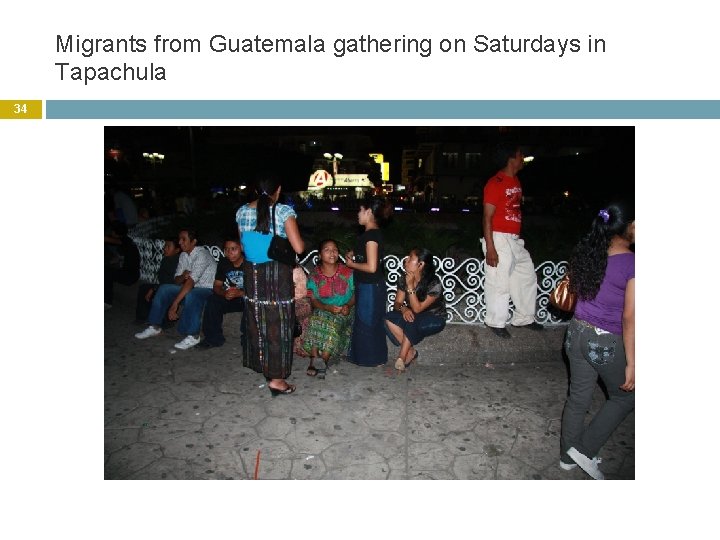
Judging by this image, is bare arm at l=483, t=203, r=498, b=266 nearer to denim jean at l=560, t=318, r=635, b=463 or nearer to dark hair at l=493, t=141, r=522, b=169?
dark hair at l=493, t=141, r=522, b=169

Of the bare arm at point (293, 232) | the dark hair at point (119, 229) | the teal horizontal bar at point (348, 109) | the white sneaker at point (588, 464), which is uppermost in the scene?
the teal horizontal bar at point (348, 109)

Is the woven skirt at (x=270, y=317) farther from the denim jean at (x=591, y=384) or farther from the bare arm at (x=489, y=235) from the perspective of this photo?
the denim jean at (x=591, y=384)

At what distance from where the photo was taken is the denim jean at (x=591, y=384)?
3.04 metres

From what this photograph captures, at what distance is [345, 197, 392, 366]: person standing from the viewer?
4668 millimetres

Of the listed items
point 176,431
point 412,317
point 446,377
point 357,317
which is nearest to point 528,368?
point 446,377

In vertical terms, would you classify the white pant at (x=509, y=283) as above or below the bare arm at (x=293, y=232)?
below

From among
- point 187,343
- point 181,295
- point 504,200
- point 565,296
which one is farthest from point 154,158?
point 565,296

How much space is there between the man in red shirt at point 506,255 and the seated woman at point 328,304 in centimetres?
156

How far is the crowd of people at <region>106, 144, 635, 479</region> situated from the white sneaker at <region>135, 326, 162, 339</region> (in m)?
0.01

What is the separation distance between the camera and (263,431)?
392 cm

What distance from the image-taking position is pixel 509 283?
17.0 ft

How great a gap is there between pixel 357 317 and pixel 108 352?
3.04 metres

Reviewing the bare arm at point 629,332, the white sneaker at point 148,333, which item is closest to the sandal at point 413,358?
the bare arm at point 629,332

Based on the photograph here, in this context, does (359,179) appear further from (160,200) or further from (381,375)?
(381,375)
